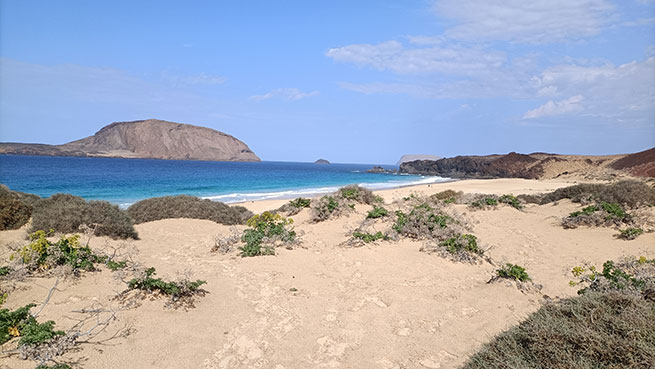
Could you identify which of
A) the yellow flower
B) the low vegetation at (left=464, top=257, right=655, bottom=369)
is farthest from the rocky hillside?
the yellow flower

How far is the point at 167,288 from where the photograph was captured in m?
4.95

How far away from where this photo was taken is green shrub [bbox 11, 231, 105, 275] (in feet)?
16.9

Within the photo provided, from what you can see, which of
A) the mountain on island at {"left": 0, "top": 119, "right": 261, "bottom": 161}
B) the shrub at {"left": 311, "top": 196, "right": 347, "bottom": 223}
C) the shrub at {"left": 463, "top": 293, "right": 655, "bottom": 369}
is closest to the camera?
the shrub at {"left": 463, "top": 293, "right": 655, "bottom": 369}

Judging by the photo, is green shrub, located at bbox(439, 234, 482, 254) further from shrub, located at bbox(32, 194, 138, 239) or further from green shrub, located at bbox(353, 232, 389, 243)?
shrub, located at bbox(32, 194, 138, 239)

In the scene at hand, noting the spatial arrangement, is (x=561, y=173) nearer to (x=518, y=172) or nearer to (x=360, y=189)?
(x=518, y=172)

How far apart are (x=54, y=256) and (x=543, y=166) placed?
209ft

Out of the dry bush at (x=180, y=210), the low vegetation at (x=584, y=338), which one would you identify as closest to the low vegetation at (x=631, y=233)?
the low vegetation at (x=584, y=338)

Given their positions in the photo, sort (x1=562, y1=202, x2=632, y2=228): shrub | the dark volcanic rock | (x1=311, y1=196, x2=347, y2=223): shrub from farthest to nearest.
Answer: the dark volcanic rock, (x1=311, y1=196, x2=347, y2=223): shrub, (x1=562, y1=202, x2=632, y2=228): shrub

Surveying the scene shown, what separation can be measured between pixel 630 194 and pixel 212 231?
1452 cm

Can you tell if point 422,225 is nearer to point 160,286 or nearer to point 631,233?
point 631,233

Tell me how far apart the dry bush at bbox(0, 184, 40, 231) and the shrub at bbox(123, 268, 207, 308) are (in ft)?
24.7

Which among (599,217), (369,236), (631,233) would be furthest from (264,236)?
(599,217)

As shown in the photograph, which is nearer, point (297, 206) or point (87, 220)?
point (87, 220)

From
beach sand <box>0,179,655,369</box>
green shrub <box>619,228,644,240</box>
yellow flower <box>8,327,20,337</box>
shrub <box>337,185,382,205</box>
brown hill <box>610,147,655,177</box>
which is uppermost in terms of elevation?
brown hill <box>610,147,655,177</box>
